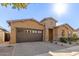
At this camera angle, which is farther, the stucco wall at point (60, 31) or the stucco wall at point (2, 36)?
the stucco wall at point (60, 31)

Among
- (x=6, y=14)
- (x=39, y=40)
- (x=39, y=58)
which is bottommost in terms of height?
(x=39, y=58)

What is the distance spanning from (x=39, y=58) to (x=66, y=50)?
Answer: 723 mm

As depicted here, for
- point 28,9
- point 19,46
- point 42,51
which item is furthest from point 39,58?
point 28,9

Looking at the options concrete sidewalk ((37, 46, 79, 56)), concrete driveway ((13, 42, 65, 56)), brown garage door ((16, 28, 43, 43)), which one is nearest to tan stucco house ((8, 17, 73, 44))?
brown garage door ((16, 28, 43, 43))

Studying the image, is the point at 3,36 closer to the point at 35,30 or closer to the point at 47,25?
the point at 35,30

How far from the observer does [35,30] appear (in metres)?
5.73

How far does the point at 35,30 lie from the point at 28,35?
0.22 m

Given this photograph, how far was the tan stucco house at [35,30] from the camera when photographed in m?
5.47

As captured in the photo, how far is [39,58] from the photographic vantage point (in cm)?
533

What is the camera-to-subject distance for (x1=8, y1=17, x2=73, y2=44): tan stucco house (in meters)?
5.47

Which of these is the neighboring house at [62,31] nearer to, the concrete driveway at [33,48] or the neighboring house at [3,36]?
the concrete driveway at [33,48]

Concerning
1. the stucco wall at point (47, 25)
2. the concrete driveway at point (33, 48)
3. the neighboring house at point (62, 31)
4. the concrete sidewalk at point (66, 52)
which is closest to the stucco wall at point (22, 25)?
the stucco wall at point (47, 25)

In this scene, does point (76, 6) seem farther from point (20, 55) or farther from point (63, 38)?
point (20, 55)

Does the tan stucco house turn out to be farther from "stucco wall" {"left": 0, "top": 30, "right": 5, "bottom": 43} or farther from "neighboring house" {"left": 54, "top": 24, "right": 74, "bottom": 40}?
"stucco wall" {"left": 0, "top": 30, "right": 5, "bottom": 43}
